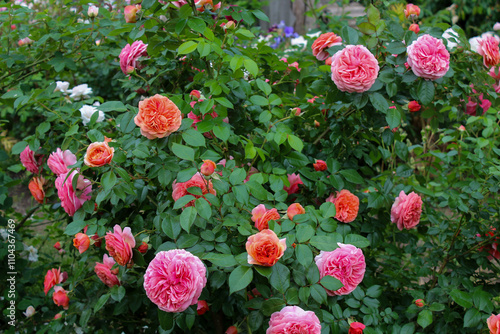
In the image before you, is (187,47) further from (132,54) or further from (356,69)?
(356,69)

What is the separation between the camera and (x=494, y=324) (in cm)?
117

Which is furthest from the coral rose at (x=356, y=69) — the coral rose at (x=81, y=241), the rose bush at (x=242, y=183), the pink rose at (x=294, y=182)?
the coral rose at (x=81, y=241)

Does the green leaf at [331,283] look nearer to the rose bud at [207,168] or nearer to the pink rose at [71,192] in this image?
the rose bud at [207,168]

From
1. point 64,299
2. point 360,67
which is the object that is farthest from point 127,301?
point 360,67

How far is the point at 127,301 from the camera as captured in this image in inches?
49.8

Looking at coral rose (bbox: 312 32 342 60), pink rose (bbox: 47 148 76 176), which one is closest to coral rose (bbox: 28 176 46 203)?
pink rose (bbox: 47 148 76 176)

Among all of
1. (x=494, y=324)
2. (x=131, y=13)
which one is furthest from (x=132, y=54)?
(x=494, y=324)

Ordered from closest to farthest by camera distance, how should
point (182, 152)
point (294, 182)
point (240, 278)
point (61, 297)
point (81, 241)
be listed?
point (240, 278) → point (182, 152) → point (81, 241) → point (61, 297) → point (294, 182)

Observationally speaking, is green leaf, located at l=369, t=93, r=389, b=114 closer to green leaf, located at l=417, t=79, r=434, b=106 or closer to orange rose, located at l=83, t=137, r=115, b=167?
green leaf, located at l=417, t=79, r=434, b=106

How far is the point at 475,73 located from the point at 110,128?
1297 millimetres

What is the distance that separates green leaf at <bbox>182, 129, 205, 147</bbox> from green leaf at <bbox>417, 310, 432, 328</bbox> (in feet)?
2.59

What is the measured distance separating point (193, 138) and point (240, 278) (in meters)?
0.37

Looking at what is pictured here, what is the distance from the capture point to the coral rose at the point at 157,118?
1.02m

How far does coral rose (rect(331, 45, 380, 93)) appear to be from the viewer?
118 cm
